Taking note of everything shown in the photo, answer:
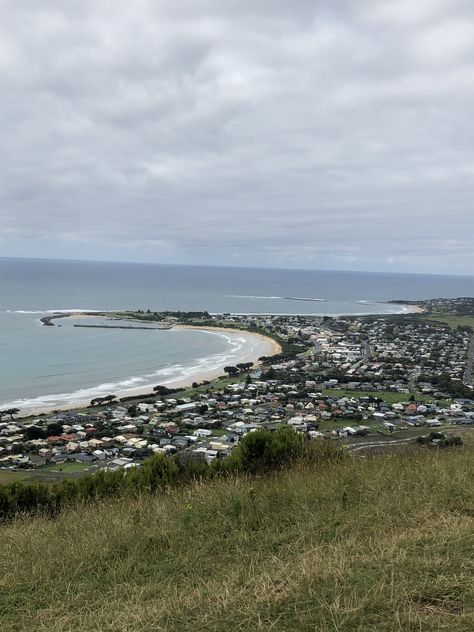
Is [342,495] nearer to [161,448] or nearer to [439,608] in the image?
[439,608]

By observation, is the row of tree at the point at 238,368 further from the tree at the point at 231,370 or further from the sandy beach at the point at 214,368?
the sandy beach at the point at 214,368

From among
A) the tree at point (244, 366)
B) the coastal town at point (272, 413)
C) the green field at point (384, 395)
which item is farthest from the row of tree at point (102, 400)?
the green field at point (384, 395)

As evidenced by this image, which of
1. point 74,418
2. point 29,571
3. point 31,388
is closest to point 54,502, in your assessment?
point 29,571

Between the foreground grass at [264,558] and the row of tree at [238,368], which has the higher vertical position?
the foreground grass at [264,558]

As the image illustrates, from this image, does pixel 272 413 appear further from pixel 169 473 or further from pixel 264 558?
pixel 264 558

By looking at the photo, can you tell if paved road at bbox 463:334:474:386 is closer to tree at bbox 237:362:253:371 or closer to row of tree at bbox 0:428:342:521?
tree at bbox 237:362:253:371

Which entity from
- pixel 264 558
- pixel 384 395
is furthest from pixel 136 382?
pixel 264 558
